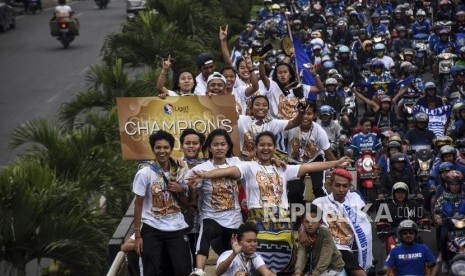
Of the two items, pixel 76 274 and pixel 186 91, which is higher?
pixel 186 91

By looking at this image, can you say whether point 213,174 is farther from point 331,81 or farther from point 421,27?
point 421,27

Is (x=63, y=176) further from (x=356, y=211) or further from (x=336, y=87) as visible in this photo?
(x=336, y=87)

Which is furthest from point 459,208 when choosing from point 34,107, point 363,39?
point 34,107

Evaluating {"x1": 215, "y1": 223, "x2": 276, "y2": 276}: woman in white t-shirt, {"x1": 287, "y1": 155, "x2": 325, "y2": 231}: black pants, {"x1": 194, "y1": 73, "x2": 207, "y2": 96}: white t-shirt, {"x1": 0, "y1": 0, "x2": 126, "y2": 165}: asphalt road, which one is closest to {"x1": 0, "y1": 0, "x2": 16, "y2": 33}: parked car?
{"x1": 0, "y1": 0, "x2": 126, "y2": 165}: asphalt road

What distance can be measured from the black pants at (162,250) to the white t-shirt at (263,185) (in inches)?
30.4

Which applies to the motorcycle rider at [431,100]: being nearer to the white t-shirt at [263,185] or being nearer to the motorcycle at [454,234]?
the motorcycle at [454,234]

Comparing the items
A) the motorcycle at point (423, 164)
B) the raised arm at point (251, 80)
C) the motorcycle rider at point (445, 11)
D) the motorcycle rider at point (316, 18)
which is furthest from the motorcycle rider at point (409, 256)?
the motorcycle rider at point (316, 18)

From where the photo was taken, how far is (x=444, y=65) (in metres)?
25.8

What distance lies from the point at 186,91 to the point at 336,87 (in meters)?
9.16

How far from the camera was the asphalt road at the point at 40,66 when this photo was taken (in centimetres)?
3438

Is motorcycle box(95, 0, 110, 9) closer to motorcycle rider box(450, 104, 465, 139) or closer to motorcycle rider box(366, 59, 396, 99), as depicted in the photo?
motorcycle rider box(366, 59, 396, 99)

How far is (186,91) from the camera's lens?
46.4 feet

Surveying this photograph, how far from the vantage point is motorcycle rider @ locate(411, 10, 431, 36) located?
30.9 meters

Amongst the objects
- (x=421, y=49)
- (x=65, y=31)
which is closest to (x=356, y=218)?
(x=421, y=49)
